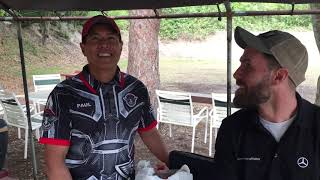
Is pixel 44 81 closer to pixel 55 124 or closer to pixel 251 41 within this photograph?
pixel 55 124

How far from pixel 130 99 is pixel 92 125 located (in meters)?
0.27

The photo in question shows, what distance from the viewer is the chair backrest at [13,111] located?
20.5ft

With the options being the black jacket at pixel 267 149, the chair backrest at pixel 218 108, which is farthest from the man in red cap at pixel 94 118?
the chair backrest at pixel 218 108

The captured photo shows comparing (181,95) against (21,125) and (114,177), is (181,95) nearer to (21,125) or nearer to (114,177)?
(21,125)

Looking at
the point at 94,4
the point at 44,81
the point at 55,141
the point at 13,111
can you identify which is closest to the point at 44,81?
the point at 44,81

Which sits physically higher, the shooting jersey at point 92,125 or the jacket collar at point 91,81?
the jacket collar at point 91,81

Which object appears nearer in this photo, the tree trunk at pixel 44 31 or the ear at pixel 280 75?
the ear at pixel 280 75

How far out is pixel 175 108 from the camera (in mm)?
6609

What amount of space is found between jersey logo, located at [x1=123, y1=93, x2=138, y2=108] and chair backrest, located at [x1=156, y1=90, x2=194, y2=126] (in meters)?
3.98

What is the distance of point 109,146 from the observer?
2.22m

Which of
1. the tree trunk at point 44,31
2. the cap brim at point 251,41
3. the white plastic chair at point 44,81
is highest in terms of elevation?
the tree trunk at point 44,31

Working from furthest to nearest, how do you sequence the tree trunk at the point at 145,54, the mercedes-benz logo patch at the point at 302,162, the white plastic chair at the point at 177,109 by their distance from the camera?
the tree trunk at the point at 145,54, the white plastic chair at the point at 177,109, the mercedes-benz logo patch at the point at 302,162

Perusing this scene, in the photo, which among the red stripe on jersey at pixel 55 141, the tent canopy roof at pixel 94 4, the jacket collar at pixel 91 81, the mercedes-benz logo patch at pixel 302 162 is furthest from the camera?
the tent canopy roof at pixel 94 4

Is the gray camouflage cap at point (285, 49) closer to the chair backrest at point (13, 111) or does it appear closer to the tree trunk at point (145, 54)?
the chair backrest at point (13, 111)
